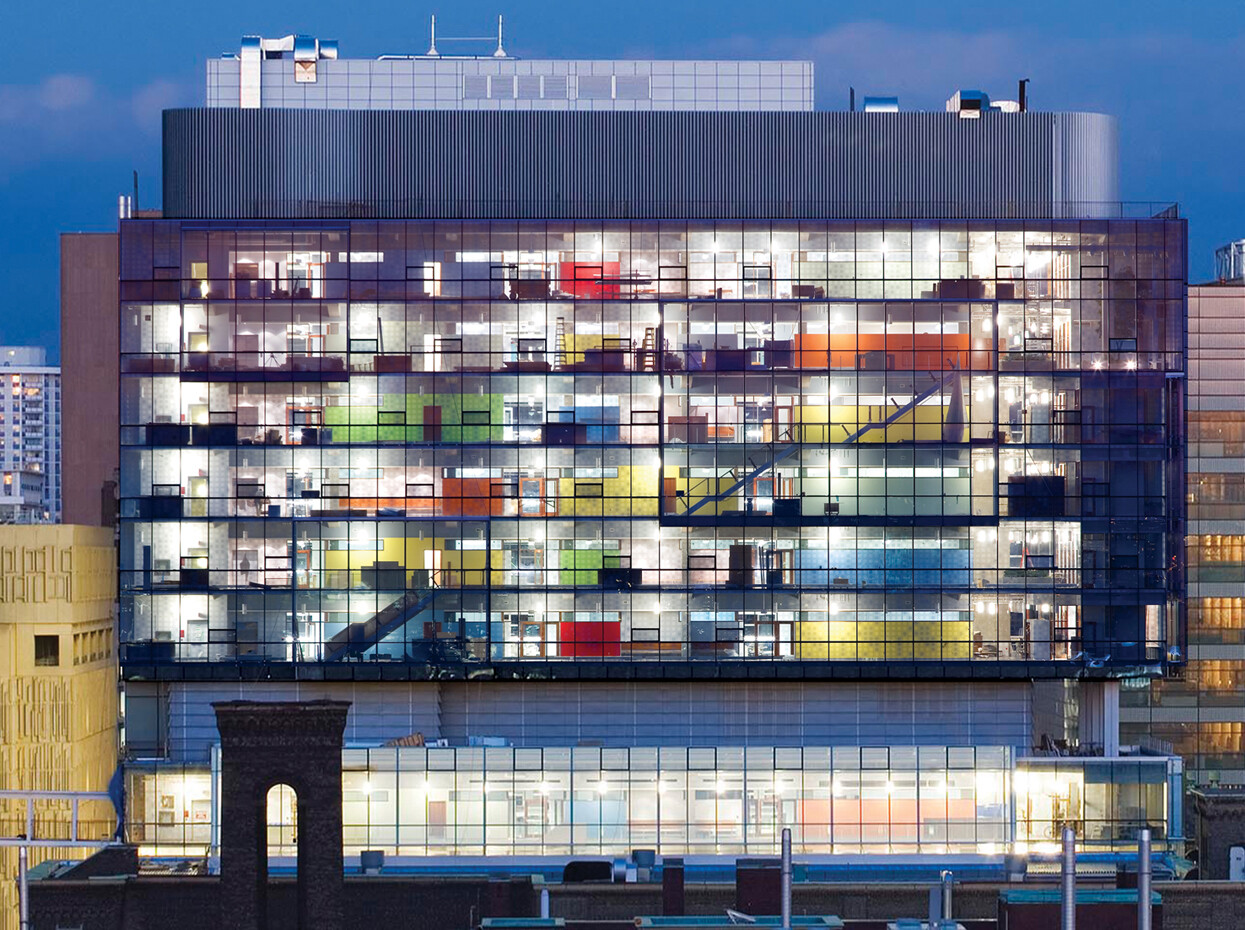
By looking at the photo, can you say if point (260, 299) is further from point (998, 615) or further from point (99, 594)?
point (998, 615)

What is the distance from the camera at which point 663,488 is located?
3605 inches

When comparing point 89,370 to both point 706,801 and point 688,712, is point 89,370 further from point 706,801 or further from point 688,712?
point 706,801

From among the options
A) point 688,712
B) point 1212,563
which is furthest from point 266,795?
point 1212,563

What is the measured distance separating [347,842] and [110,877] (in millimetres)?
19031

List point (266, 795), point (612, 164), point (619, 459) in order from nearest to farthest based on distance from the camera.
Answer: point (266, 795) < point (619, 459) < point (612, 164)

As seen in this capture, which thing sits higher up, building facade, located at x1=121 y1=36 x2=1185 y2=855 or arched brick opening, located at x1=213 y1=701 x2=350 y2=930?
building facade, located at x1=121 y1=36 x2=1185 y2=855

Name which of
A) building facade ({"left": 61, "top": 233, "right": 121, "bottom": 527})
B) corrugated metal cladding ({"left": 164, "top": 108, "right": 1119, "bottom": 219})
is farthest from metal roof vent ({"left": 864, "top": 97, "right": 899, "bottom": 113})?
building facade ({"left": 61, "top": 233, "right": 121, "bottom": 527})

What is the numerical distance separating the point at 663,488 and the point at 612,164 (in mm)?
14289

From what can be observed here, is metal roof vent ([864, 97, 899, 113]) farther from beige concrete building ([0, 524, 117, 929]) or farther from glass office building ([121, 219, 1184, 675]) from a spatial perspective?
beige concrete building ([0, 524, 117, 929])

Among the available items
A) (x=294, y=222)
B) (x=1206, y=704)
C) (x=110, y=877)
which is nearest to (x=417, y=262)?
(x=294, y=222)

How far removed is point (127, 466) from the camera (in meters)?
91.9

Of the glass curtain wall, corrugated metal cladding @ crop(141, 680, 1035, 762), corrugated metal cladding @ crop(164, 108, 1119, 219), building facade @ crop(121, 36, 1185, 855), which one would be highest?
corrugated metal cladding @ crop(164, 108, 1119, 219)

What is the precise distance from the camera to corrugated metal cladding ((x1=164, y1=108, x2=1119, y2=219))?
94438mm

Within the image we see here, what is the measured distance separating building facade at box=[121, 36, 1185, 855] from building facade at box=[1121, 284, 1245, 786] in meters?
45.2
